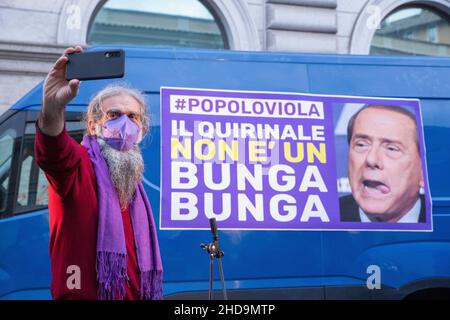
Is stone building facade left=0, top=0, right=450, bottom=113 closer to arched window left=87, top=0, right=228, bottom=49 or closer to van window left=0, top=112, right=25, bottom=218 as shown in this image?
arched window left=87, top=0, right=228, bottom=49

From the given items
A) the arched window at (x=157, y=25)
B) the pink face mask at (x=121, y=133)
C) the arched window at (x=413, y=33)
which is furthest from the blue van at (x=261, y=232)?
the arched window at (x=413, y=33)

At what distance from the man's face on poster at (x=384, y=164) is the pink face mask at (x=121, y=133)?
109 inches

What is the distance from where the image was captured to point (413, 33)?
35.8 ft

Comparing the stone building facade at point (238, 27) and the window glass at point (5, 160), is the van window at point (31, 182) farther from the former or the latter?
the stone building facade at point (238, 27)

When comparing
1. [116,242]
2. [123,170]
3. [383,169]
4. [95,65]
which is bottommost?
[116,242]

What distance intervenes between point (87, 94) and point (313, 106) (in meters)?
1.92

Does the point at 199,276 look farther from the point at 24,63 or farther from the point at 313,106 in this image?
the point at 24,63

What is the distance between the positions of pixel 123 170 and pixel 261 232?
2380 millimetres

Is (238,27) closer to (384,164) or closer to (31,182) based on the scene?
(384,164)

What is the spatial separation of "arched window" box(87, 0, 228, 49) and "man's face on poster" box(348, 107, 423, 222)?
4.74 metres

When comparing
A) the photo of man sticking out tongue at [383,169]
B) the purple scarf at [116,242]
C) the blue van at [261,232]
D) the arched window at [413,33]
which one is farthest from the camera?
the arched window at [413,33]

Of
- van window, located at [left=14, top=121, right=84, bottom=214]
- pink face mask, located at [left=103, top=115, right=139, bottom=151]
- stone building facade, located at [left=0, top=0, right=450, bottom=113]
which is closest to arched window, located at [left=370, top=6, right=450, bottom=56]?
stone building facade, located at [left=0, top=0, right=450, bottom=113]

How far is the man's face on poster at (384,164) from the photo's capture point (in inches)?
213

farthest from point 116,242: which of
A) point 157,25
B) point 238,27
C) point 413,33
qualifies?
point 413,33
